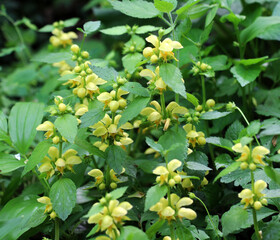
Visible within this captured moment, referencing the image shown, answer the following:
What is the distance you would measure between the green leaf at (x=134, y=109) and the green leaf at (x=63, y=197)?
8.1 inches

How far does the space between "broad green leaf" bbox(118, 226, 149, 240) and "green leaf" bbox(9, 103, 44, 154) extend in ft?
1.58

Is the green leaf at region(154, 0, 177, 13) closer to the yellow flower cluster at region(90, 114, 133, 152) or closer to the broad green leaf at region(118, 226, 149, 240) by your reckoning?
the yellow flower cluster at region(90, 114, 133, 152)

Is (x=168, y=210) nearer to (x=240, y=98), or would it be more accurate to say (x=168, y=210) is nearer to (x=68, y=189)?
(x=68, y=189)

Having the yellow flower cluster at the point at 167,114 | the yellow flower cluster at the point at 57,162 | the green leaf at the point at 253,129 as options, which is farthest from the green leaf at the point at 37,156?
the green leaf at the point at 253,129

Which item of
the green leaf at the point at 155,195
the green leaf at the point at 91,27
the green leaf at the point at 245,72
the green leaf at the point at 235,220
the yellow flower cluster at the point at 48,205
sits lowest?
the yellow flower cluster at the point at 48,205

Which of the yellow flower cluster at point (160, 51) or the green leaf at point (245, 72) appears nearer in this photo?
the yellow flower cluster at point (160, 51)

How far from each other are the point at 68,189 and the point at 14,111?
404 millimetres

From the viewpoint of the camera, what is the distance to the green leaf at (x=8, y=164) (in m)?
0.97

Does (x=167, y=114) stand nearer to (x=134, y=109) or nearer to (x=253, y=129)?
(x=134, y=109)

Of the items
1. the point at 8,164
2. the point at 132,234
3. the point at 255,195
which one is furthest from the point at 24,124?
the point at 255,195

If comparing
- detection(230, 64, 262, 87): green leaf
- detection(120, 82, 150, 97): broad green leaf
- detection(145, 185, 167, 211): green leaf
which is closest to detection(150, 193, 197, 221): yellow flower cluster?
detection(145, 185, 167, 211): green leaf

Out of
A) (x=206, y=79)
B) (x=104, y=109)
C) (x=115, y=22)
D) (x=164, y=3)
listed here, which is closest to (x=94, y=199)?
(x=104, y=109)

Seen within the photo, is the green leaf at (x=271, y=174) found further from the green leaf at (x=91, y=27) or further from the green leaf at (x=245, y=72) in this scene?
the green leaf at (x=91, y=27)

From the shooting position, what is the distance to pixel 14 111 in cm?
117
